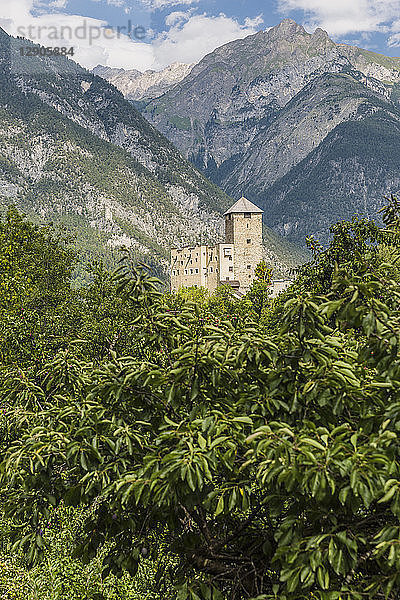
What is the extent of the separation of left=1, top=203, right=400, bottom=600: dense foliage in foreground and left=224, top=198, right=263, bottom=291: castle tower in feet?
258

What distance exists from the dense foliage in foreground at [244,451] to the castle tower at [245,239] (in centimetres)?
7856

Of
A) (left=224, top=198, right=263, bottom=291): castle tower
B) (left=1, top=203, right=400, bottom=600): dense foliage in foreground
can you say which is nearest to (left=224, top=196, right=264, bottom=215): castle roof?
(left=224, top=198, right=263, bottom=291): castle tower

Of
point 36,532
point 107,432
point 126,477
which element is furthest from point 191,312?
point 36,532

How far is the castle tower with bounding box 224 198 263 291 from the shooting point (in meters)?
85.6

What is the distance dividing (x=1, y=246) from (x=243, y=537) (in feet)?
84.3

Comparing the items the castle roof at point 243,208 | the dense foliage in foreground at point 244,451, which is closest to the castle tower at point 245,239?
the castle roof at point 243,208

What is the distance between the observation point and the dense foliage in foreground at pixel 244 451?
369 centimetres

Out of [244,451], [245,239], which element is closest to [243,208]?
[245,239]

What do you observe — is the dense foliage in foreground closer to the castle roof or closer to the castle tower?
the castle tower

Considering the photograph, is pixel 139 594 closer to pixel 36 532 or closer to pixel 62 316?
pixel 36 532

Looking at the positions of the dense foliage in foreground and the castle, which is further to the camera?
the castle

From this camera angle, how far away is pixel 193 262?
3541 inches

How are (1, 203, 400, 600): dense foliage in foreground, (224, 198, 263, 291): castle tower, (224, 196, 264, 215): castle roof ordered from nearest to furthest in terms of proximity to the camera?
(1, 203, 400, 600): dense foliage in foreground < (224, 198, 263, 291): castle tower < (224, 196, 264, 215): castle roof

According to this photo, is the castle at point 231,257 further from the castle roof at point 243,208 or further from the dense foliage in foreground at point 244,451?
the dense foliage in foreground at point 244,451
